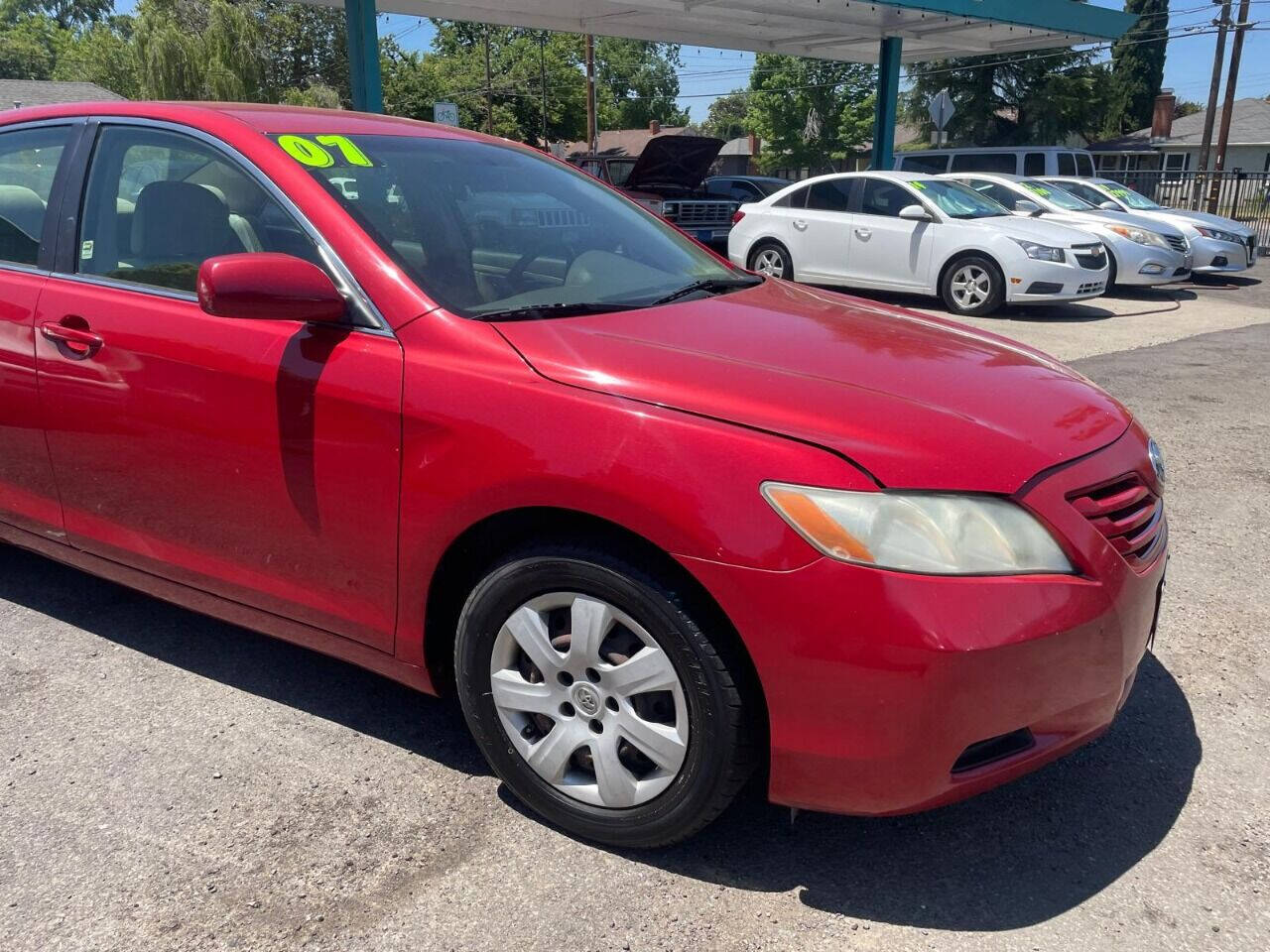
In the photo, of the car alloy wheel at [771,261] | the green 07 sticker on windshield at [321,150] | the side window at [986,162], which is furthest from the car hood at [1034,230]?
the green 07 sticker on windshield at [321,150]

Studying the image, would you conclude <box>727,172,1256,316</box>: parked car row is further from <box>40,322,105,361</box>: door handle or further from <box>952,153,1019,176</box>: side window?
<box>40,322,105,361</box>: door handle

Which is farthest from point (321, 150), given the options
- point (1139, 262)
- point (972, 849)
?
point (1139, 262)

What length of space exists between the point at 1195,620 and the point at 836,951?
229 centimetres

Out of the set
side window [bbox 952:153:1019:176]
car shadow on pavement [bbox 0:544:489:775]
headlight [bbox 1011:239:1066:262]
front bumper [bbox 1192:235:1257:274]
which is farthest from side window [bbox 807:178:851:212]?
car shadow on pavement [bbox 0:544:489:775]

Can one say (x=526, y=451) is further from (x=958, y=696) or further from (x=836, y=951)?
(x=836, y=951)

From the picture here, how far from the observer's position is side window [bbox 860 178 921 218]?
463 inches

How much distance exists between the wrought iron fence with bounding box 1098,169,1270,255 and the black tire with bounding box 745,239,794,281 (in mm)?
10807

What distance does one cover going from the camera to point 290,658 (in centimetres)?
345

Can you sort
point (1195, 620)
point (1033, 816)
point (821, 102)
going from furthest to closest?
point (821, 102) < point (1195, 620) < point (1033, 816)

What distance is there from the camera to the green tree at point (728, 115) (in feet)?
328

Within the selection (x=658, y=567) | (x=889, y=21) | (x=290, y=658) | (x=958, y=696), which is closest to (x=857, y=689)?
(x=958, y=696)

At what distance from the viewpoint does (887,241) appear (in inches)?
466

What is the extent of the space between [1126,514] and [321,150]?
2.28 meters

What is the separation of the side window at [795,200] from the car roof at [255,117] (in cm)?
978
